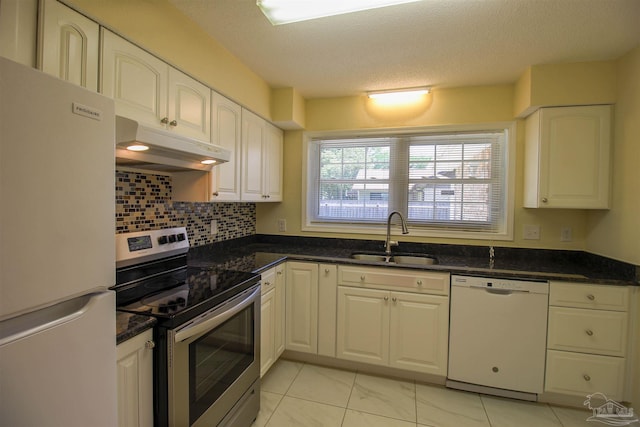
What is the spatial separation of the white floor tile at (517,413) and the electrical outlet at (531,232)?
1.19 meters

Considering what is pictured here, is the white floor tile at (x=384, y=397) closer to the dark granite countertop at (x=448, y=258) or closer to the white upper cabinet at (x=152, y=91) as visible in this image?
the dark granite countertop at (x=448, y=258)

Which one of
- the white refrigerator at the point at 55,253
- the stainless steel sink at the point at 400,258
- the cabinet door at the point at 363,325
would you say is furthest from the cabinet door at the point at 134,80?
the stainless steel sink at the point at 400,258

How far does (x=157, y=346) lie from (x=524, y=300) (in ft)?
7.00

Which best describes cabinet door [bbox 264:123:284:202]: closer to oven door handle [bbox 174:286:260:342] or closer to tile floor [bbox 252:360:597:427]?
oven door handle [bbox 174:286:260:342]

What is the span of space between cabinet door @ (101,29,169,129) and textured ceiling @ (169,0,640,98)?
0.39 m

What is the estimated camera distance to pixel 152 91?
1.47 meters

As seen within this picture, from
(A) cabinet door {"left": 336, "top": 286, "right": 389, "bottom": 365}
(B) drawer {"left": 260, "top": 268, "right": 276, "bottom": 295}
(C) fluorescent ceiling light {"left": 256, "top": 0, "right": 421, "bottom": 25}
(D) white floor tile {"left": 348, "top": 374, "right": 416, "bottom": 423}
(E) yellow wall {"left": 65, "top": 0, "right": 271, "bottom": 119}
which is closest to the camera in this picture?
(E) yellow wall {"left": 65, "top": 0, "right": 271, "bottom": 119}

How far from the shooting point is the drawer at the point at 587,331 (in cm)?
184

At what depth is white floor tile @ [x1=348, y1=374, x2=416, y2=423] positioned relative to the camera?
74.4 inches

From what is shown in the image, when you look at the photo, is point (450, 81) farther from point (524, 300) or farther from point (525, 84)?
point (524, 300)

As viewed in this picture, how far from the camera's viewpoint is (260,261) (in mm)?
2156

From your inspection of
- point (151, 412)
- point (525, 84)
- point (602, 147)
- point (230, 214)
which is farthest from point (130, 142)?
point (602, 147)

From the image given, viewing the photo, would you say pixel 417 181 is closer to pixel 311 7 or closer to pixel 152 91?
pixel 311 7

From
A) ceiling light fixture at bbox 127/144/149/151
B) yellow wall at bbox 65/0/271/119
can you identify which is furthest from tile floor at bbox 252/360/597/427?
yellow wall at bbox 65/0/271/119
